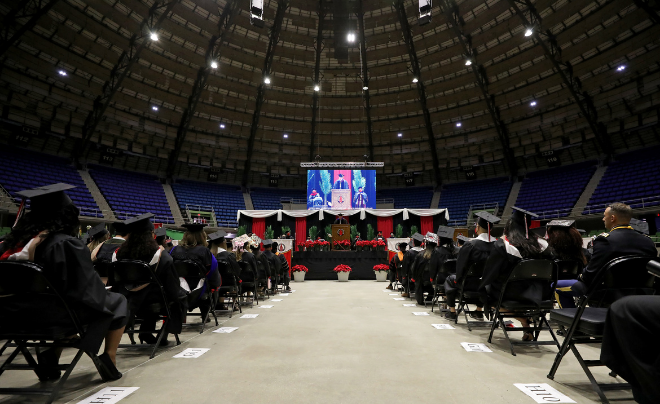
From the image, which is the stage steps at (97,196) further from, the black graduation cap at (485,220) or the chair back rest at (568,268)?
the chair back rest at (568,268)

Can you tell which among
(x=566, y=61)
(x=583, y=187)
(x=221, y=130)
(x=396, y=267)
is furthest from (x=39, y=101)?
(x=583, y=187)

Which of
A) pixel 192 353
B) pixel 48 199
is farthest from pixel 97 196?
pixel 48 199

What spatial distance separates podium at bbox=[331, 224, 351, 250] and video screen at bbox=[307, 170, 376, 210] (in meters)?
4.57

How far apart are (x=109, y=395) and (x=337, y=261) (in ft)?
40.5

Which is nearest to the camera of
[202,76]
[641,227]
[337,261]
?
[641,227]

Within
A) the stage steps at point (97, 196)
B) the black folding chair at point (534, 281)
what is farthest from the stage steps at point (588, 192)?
the stage steps at point (97, 196)

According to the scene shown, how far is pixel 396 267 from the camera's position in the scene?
10.1 metres

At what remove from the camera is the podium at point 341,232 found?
16844 mm

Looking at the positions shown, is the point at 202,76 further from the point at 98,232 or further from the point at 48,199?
the point at 48,199

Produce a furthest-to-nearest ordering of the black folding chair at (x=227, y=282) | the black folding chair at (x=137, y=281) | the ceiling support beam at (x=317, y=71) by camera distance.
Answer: the ceiling support beam at (x=317, y=71)
the black folding chair at (x=227, y=282)
the black folding chair at (x=137, y=281)

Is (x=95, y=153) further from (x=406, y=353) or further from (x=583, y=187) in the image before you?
(x=583, y=187)

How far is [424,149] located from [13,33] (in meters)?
24.9

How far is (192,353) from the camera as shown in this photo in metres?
3.20

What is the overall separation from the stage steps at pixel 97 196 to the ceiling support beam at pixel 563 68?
23.8 metres
